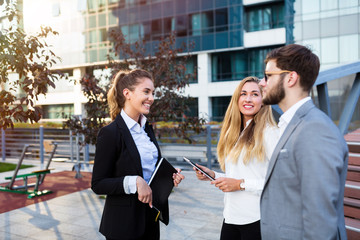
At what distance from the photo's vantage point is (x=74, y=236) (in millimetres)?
5016

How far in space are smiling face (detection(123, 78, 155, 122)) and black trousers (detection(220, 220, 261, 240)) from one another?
3.80 feet

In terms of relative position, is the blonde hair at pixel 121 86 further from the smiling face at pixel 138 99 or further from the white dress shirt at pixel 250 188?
the white dress shirt at pixel 250 188

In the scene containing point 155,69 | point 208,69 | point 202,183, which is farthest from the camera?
point 208,69

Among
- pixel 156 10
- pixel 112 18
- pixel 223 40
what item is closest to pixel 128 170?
pixel 223 40

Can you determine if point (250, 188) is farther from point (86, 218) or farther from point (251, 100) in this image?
point (86, 218)

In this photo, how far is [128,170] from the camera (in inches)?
100

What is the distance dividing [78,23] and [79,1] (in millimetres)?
2285

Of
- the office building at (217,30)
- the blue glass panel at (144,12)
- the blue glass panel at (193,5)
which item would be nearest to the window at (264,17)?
the office building at (217,30)

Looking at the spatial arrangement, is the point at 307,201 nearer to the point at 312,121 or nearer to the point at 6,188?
the point at 312,121

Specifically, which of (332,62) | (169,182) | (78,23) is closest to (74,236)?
(169,182)

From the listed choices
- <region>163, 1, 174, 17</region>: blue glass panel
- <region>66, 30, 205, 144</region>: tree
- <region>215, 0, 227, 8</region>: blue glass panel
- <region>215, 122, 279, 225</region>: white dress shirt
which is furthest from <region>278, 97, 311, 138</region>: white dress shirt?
<region>163, 1, 174, 17</region>: blue glass panel

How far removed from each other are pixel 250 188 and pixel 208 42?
2785 cm

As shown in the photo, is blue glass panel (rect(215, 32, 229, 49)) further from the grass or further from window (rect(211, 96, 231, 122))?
the grass

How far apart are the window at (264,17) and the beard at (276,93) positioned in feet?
94.1
